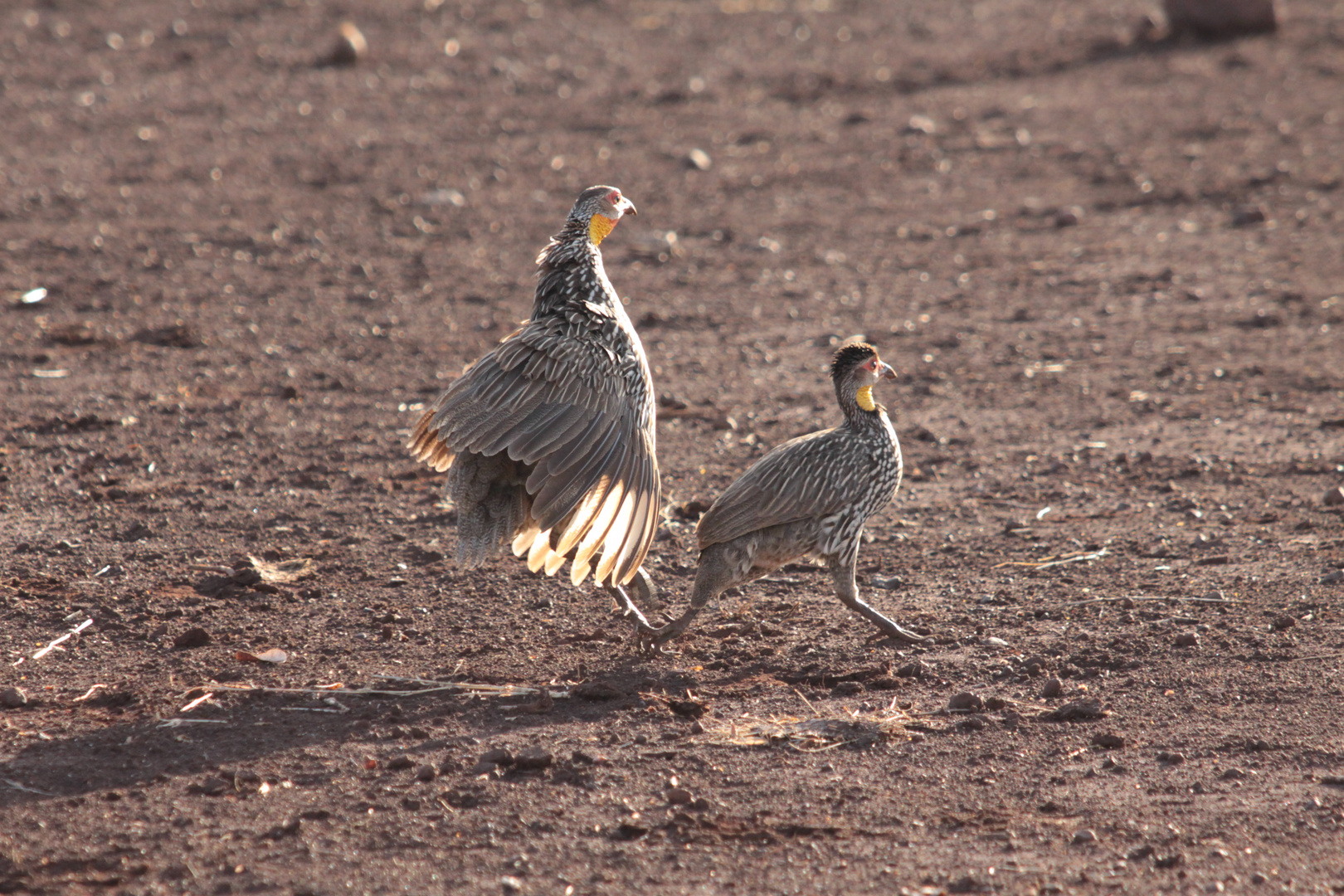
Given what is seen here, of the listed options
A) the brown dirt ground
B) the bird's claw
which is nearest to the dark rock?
the brown dirt ground

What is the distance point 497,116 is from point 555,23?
4217mm

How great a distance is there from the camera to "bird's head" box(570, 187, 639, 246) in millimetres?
6441

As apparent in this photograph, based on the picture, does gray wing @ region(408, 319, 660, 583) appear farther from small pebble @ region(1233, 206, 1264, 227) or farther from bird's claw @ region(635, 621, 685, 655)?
small pebble @ region(1233, 206, 1264, 227)

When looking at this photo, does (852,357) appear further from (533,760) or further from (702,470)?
(533,760)

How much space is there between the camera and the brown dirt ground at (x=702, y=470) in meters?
4.24

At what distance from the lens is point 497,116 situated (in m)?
15.1

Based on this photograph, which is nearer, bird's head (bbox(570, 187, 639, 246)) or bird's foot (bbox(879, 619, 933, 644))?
bird's foot (bbox(879, 619, 933, 644))

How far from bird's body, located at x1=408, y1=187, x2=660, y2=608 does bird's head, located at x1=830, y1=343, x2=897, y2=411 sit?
2.72ft

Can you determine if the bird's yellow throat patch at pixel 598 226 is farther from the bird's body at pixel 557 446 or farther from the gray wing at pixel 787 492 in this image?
the gray wing at pixel 787 492

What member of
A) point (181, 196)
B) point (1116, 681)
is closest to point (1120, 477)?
point (1116, 681)

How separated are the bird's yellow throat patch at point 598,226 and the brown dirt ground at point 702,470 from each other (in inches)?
55.9

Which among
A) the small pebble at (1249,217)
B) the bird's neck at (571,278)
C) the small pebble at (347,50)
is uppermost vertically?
the small pebble at (347,50)

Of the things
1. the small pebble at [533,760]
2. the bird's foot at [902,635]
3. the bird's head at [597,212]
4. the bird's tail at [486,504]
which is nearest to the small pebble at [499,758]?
the small pebble at [533,760]

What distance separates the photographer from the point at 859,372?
5914mm
